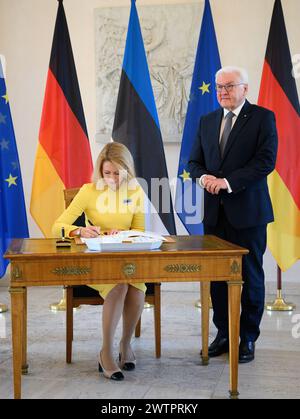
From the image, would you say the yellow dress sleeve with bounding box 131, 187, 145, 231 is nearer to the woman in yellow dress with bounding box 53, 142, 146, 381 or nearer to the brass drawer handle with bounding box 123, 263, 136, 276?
the woman in yellow dress with bounding box 53, 142, 146, 381

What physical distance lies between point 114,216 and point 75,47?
9.01 feet

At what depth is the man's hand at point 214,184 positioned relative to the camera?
3.23 metres


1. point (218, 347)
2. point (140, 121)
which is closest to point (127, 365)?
point (218, 347)

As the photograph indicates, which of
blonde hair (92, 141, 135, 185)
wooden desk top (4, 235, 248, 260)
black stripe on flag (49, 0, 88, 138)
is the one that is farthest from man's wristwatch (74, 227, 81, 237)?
black stripe on flag (49, 0, 88, 138)

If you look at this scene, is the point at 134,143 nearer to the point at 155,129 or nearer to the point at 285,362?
the point at 155,129

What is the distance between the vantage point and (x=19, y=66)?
5.59 m

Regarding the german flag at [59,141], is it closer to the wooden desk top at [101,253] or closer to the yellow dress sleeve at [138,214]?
the yellow dress sleeve at [138,214]

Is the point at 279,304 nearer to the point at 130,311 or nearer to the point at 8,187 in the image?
the point at 130,311

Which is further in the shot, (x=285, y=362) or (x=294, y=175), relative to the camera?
(x=294, y=175)

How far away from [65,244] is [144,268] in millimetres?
423

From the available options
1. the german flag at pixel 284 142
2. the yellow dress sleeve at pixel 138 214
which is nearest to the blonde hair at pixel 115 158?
the yellow dress sleeve at pixel 138 214

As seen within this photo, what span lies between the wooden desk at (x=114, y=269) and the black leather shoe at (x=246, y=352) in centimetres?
64

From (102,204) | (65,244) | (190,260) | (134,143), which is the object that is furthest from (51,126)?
(190,260)

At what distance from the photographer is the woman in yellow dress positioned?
10.2ft
